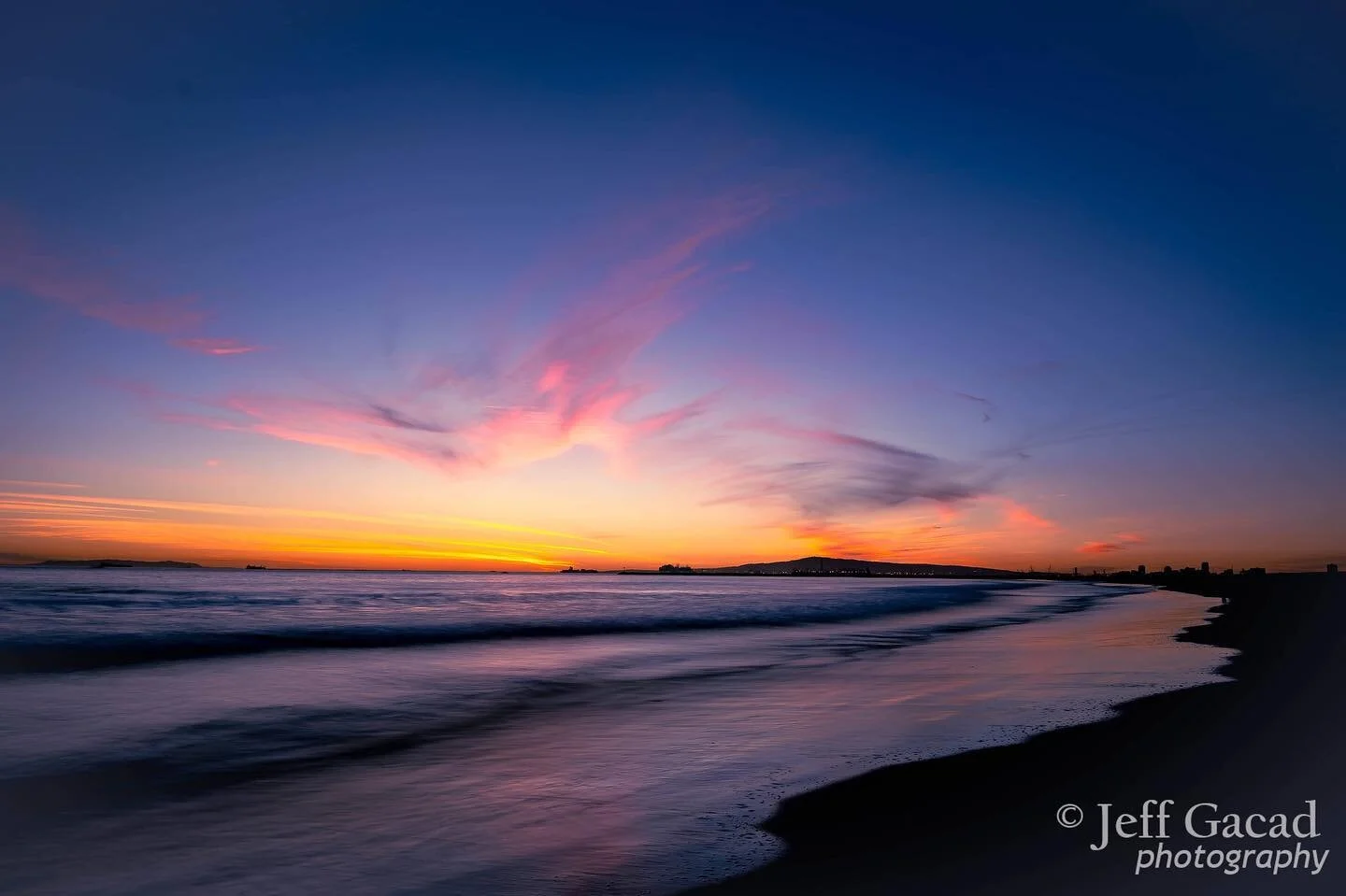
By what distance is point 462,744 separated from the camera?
34.0 feet

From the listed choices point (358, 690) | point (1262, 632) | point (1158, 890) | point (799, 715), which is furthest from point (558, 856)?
point (1262, 632)

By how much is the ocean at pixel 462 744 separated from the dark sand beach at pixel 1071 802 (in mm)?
515

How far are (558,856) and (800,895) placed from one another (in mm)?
1865

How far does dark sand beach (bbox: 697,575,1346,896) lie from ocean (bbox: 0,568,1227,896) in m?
0.51

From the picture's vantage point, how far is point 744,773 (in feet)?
26.7

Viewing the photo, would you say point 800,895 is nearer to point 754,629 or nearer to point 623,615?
point 754,629

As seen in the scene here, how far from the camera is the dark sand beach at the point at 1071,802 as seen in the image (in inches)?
202

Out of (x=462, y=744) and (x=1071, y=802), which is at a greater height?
(x=1071, y=802)

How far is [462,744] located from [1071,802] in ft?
23.8

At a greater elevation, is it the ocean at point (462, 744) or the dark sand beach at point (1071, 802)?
the dark sand beach at point (1071, 802)

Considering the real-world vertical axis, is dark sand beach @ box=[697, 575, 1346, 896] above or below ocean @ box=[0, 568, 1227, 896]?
above

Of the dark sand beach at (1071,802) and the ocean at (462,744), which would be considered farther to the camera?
the ocean at (462,744)

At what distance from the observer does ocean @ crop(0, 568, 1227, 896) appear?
19.2 ft

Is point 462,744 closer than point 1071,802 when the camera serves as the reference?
No
